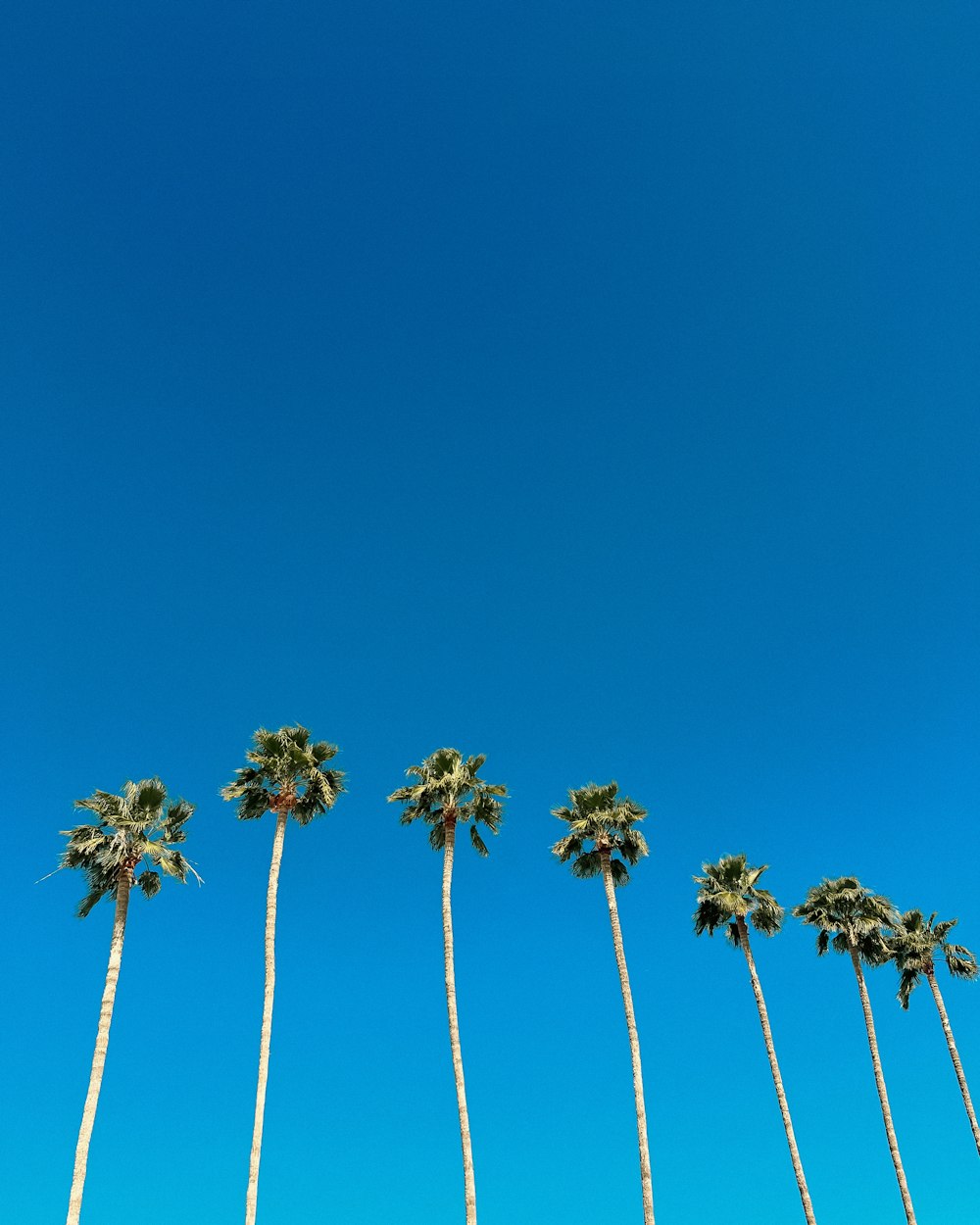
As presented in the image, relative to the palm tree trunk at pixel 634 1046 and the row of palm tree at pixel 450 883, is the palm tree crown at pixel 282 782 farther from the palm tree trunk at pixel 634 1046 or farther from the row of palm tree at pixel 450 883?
the palm tree trunk at pixel 634 1046

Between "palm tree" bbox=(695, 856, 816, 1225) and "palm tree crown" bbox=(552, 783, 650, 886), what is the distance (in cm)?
578

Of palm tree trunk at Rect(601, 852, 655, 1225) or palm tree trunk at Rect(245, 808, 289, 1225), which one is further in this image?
palm tree trunk at Rect(601, 852, 655, 1225)

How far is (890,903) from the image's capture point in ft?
158

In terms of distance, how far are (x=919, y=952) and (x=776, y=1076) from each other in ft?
44.8

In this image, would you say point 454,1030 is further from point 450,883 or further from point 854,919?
point 854,919

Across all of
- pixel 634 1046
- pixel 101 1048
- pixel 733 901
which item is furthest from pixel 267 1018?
pixel 733 901

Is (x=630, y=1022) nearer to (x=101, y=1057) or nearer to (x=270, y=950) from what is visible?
(x=270, y=950)

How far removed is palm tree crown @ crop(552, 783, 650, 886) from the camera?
41.4 metres

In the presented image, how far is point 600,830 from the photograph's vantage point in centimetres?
4138

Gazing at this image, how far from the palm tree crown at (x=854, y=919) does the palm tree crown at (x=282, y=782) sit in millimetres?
29252

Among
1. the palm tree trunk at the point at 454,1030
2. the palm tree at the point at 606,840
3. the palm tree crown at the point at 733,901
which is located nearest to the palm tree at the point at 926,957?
the palm tree crown at the point at 733,901

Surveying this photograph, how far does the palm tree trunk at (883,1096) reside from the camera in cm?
4191

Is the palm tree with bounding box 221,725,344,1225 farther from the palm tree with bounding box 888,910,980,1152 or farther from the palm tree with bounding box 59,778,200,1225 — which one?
the palm tree with bounding box 888,910,980,1152

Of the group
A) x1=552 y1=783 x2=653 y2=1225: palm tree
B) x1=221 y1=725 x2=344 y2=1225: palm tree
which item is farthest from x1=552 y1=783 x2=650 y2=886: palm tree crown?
x1=221 y1=725 x2=344 y2=1225: palm tree
